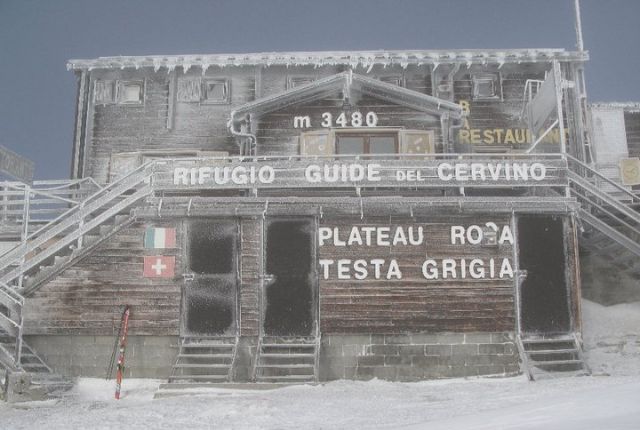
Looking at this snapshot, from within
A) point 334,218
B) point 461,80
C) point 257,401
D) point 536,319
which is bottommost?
point 257,401

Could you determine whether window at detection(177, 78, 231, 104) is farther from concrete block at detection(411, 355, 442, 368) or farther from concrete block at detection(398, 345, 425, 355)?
concrete block at detection(411, 355, 442, 368)

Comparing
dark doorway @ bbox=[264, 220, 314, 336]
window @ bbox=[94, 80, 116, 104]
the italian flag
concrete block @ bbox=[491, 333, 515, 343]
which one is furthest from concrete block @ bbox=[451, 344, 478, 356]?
window @ bbox=[94, 80, 116, 104]

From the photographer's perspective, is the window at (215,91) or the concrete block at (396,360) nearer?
the concrete block at (396,360)

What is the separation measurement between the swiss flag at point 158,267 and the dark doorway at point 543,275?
9.49 metres

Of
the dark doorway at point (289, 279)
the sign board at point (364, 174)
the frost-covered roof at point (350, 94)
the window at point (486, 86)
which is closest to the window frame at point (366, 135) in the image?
the frost-covered roof at point (350, 94)

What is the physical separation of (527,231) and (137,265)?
419 inches

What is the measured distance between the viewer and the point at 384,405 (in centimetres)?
1415

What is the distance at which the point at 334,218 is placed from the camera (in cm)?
1978

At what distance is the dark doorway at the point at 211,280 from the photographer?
63.4ft

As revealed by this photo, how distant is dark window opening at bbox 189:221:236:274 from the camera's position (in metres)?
19.6

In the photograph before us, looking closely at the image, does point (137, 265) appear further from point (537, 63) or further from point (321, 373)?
point (537, 63)

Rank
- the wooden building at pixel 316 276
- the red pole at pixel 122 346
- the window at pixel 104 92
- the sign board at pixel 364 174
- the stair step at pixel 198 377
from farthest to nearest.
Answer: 1. the window at pixel 104 92
2. the sign board at pixel 364 174
3. the wooden building at pixel 316 276
4. the stair step at pixel 198 377
5. the red pole at pixel 122 346

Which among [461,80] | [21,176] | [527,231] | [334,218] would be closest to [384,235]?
[334,218]

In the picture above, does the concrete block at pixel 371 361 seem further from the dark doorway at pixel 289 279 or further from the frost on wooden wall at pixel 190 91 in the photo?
the frost on wooden wall at pixel 190 91
